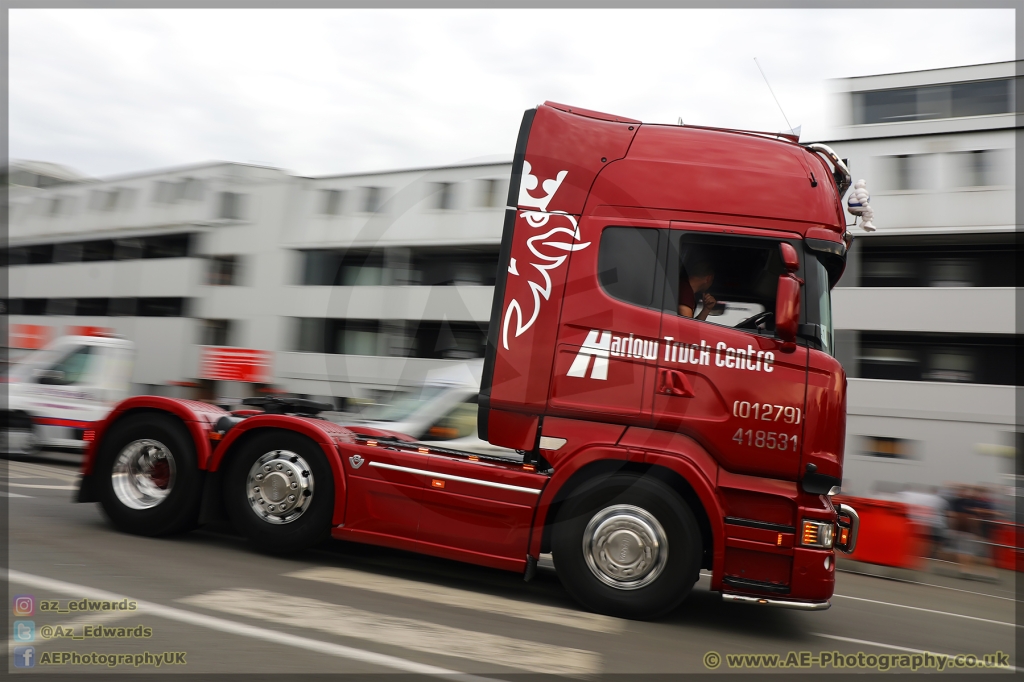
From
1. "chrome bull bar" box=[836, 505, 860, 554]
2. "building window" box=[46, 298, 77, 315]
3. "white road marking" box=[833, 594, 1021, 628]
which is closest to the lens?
"chrome bull bar" box=[836, 505, 860, 554]

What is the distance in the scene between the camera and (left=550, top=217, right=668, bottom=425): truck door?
5613 mm

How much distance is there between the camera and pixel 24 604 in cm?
460

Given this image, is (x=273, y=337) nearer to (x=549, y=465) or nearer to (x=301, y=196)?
(x=301, y=196)

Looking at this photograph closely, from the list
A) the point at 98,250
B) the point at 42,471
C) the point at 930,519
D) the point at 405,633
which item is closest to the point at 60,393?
the point at 42,471

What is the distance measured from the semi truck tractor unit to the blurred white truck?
31.4 feet

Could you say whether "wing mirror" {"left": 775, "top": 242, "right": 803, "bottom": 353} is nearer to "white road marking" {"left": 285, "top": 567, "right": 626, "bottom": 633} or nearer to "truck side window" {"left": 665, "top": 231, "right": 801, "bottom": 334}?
"truck side window" {"left": 665, "top": 231, "right": 801, "bottom": 334}

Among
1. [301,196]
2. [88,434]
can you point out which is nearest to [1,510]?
[88,434]

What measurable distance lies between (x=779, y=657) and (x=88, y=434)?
573 cm

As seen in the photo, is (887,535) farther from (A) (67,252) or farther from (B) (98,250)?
(B) (98,250)

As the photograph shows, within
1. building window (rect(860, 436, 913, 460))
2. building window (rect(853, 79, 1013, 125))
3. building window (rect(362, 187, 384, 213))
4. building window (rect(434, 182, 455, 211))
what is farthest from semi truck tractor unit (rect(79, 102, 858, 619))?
building window (rect(853, 79, 1013, 125))

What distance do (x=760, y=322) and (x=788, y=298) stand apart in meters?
0.35

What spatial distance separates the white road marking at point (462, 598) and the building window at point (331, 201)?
453 inches

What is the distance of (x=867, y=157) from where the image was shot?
2752 centimetres

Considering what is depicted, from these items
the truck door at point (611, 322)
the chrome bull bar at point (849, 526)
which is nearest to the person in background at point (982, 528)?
the chrome bull bar at point (849, 526)
